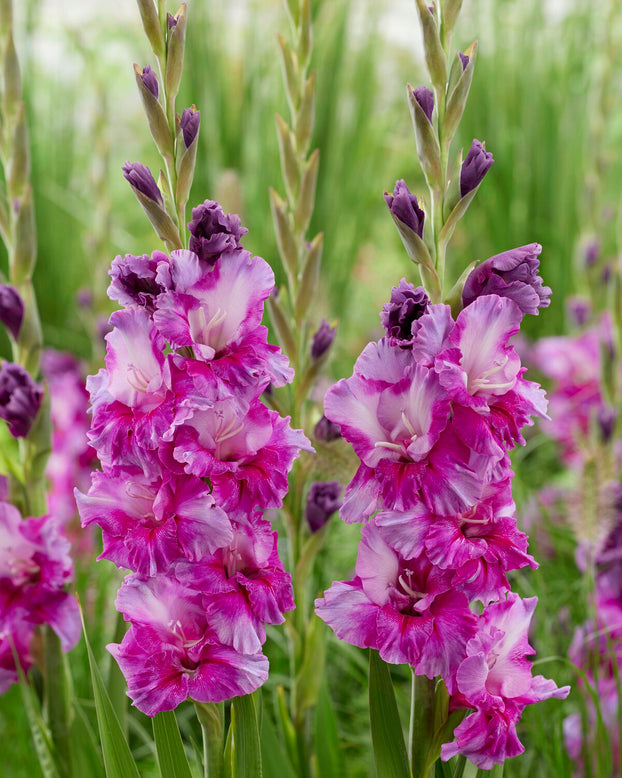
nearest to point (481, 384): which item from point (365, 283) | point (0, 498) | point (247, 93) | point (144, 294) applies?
point (144, 294)

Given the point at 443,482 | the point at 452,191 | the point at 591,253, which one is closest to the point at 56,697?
the point at 443,482

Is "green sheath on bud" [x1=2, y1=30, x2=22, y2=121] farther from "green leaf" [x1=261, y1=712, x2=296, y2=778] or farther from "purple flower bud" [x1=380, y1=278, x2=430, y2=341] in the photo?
"green leaf" [x1=261, y1=712, x2=296, y2=778]

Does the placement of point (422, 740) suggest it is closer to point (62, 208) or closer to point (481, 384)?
point (481, 384)

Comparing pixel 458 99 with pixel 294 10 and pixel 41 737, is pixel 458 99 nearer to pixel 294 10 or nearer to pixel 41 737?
pixel 294 10

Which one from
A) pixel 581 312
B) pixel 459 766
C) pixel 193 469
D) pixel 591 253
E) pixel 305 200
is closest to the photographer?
pixel 193 469

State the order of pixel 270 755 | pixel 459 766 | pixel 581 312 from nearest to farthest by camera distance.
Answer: pixel 459 766 → pixel 270 755 → pixel 581 312
